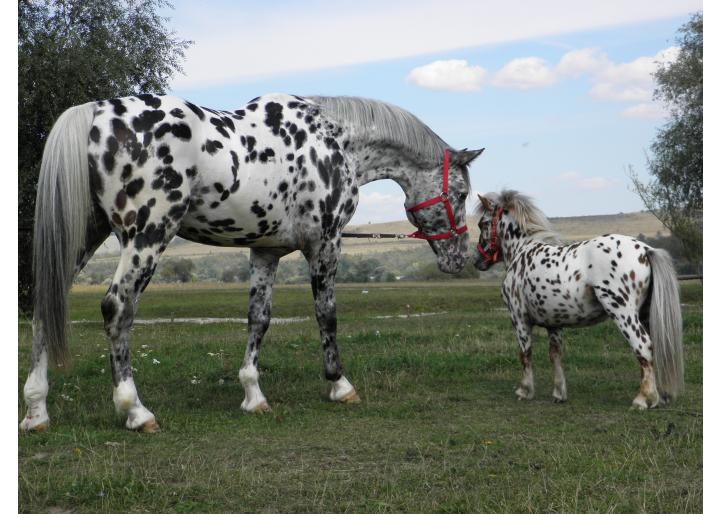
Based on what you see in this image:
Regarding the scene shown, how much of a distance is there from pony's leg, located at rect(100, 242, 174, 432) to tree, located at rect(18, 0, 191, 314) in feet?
40.8

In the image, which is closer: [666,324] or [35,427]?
[35,427]

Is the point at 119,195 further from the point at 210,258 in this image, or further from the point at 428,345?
the point at 210,258

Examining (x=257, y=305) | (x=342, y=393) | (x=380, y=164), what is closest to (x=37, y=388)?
(x=257, y=305)

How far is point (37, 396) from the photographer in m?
6.89

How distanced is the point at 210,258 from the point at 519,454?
6106cm

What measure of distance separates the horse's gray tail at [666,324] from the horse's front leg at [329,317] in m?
3.17

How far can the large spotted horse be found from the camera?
6.59 m

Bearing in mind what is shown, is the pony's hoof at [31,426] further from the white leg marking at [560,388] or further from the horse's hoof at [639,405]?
the horse's hoof at [639,405]

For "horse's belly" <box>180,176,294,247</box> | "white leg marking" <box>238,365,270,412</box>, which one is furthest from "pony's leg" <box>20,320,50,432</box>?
"white leg marking" <box>238,365,270,412</box>

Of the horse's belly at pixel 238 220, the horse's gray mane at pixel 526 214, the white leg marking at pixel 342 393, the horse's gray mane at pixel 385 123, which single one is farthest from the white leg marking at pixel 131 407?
the horse's gray mane at pixel 526 214

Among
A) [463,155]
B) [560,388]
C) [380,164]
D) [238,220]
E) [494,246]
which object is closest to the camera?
[238,220]

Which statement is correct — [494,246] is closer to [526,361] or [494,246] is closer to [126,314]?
[526,361]

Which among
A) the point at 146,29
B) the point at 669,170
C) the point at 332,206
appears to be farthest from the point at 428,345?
the point at 669,170

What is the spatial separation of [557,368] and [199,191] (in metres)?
4.26
